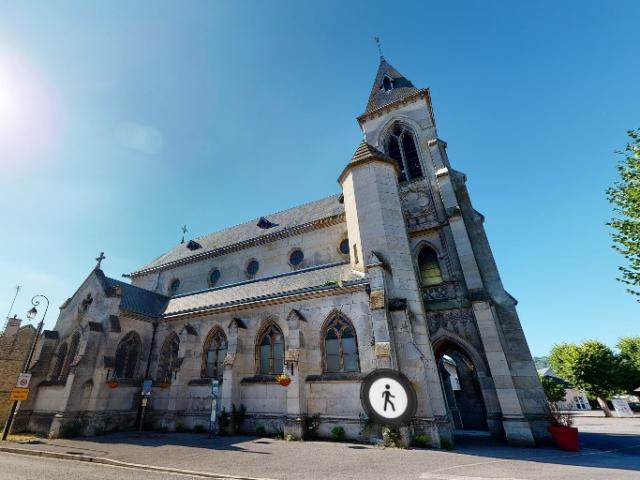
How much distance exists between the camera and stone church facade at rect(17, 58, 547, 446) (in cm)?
1248

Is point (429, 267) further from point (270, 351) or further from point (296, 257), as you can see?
point (270, 351)

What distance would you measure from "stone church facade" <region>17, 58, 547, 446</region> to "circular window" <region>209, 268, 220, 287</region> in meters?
3.20

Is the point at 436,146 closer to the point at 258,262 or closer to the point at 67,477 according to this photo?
the point at 258,262

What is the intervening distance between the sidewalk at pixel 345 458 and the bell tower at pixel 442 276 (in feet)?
8.03

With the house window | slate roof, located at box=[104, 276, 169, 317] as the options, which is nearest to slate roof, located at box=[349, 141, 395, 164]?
the house window

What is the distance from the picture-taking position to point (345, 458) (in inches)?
344

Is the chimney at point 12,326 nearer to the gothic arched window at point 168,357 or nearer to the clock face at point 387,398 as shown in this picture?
the gothic arched window at point 168,357

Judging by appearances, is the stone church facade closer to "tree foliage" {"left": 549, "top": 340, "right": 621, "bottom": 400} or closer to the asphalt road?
the asphalt road

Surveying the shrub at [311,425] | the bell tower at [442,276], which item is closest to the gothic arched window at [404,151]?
the bell tower at [442,276]

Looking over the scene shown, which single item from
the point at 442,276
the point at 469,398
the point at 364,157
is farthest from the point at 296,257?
the point at 469,398

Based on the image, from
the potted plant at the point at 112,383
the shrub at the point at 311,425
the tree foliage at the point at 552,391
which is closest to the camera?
the shrub at the point at 311,425

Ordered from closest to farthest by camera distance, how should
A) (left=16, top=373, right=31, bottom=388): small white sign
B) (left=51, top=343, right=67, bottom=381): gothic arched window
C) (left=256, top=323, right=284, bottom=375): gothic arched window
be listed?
(left=16, top=373, right=31, bottom=388): small white sign → (left=256, top=323, right=284, bottom=375): gothic arched window → (left=51, top=343, right=67, bottom=381): gothic arched window

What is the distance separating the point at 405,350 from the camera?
12.2 metres

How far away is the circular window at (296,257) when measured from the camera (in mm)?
21145
